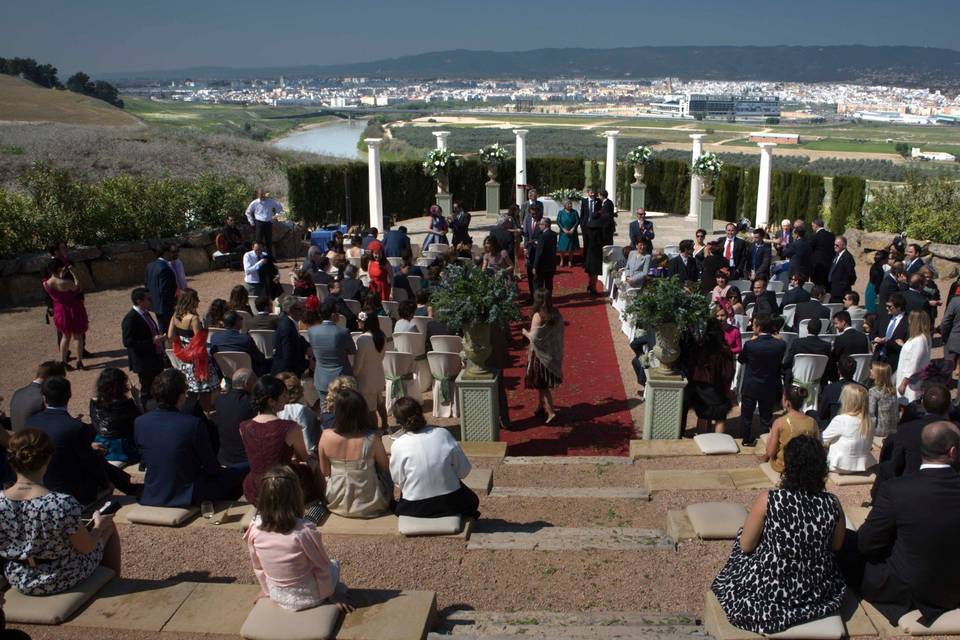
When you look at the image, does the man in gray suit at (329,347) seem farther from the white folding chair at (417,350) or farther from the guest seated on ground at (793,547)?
the guest seated on ground at (793,547)

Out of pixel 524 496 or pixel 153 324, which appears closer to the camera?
pixel 524 496

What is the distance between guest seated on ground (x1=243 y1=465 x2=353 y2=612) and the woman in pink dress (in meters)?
8.30

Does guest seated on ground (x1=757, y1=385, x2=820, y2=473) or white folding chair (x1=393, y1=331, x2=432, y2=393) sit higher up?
guest seated on ground (x1=757, y1=385, x2=820, y2=473)

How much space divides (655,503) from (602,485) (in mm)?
820

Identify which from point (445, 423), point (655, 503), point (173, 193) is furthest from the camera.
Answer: point (173, 193)

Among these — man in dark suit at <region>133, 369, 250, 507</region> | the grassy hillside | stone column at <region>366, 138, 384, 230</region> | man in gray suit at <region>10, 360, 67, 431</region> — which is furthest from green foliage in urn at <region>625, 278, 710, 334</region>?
the grassy hillside

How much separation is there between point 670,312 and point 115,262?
491 inches

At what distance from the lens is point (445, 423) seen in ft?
31.2

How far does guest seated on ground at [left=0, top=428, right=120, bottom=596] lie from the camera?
4520mm

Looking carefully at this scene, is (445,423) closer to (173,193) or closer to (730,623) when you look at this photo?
(730,623)

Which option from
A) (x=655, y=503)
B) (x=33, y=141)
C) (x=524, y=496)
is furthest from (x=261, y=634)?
(x=33, y=141)

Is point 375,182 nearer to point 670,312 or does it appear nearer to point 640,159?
point 640,159

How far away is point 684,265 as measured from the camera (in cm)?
1238

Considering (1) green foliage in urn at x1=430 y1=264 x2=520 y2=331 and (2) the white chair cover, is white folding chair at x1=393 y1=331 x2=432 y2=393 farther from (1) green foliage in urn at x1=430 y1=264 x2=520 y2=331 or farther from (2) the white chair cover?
(1) green foliage in urn at x1=430 y1=264 x2=520 y2=331
